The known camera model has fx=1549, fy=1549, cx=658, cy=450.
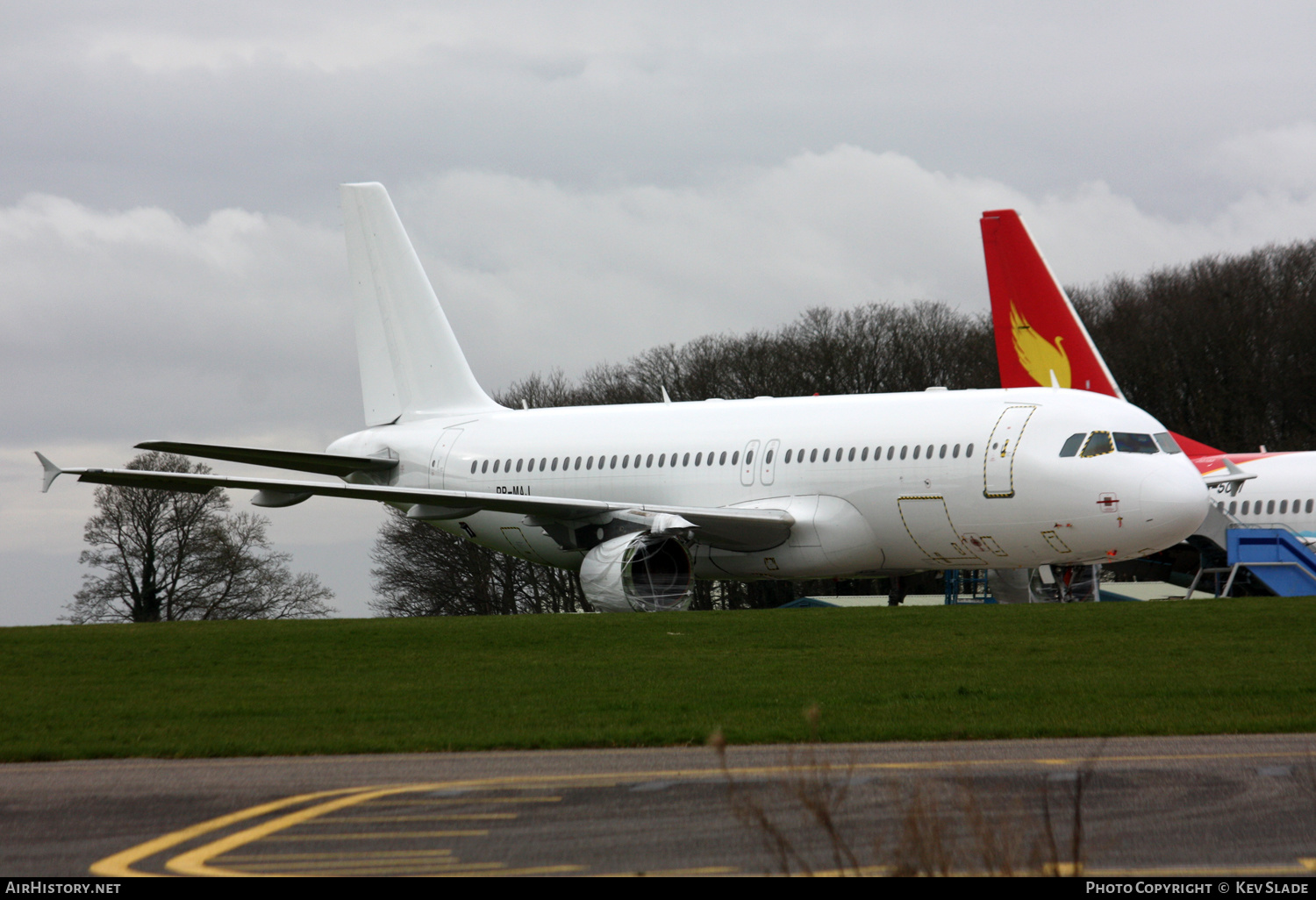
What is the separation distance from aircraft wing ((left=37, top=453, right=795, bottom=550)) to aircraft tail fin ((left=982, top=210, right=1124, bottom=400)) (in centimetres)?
1317

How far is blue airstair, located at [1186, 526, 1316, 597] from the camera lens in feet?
92.0

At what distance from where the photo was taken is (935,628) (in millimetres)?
18859

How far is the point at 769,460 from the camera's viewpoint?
28078 millimetres

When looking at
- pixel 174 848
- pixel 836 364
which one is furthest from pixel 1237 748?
pixel 836 364

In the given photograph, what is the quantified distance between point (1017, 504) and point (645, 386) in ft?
155

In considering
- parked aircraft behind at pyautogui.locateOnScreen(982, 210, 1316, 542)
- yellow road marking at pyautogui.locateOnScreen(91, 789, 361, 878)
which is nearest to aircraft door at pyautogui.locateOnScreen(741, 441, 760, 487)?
parked aircraft behind at pyautogui.locateOnScreen(982, 210, 1316, 542)

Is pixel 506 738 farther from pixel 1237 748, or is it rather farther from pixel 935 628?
pixel 935 628

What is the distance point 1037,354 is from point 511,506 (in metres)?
17.0

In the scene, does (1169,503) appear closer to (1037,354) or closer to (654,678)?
(654,678)

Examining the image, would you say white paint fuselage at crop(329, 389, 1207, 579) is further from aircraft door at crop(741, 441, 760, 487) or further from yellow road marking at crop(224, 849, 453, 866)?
yellow road marking at crop(224, 849, 453, 866)

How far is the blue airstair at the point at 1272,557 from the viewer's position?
92.0 feet

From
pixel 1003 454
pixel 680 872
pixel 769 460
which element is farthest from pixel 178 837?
pixel 769 460

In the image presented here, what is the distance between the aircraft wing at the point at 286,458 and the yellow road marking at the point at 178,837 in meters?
→ 18.0

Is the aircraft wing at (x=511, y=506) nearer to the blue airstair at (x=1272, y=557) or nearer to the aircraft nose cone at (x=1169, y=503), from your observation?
the aircraft nose cone at (x=1169, y=503)
